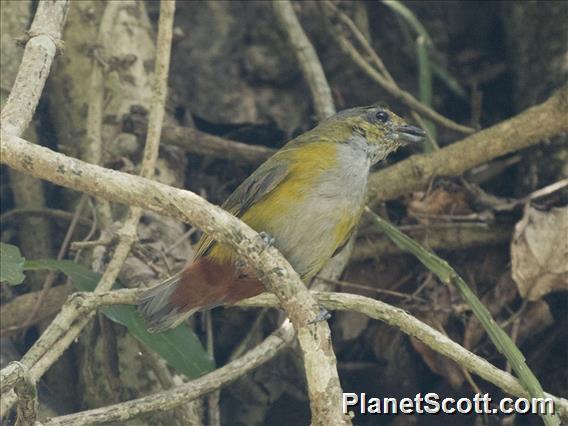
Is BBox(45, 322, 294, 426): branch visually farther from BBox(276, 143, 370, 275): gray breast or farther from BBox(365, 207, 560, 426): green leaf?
BBox(365, 207, 560, 426): green leaf

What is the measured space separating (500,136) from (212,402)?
148cm

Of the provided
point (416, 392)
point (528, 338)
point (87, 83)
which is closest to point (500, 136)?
point (528, 338)

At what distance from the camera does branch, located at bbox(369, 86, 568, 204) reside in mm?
3846

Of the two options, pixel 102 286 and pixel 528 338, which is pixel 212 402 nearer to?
pixel 102 286

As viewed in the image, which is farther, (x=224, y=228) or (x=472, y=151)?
(x=472, y=151)

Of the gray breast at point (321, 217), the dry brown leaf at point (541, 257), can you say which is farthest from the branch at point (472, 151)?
the gray breast at point (321, 217)

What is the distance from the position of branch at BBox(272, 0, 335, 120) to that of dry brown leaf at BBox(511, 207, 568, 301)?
102 cm

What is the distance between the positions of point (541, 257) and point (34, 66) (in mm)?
1935

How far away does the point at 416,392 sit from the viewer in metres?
4.02

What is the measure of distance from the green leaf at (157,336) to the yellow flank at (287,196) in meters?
0.36

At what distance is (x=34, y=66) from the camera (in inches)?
115

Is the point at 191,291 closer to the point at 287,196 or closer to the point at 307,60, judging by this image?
the point at 287,196

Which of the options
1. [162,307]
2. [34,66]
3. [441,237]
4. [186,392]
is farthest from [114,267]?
[441,237]

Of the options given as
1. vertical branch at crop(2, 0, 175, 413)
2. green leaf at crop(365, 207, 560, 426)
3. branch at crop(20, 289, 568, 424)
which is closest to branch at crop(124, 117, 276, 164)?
vertical branch at crop(2, 0, 175, 413)
